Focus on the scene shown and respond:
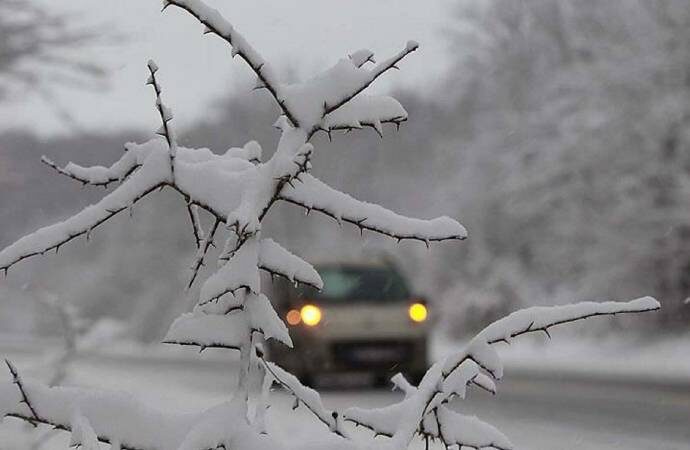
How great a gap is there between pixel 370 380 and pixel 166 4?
15.2 m

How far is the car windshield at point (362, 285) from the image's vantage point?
15.8 m

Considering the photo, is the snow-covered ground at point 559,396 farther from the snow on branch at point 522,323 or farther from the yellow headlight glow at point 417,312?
the yellow headlight glow at point 417,312

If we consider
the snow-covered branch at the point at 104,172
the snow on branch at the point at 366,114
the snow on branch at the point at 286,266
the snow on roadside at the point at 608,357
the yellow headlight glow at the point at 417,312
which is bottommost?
the snow on branch at the point at 286,266

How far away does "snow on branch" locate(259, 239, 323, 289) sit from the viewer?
171 centimetres

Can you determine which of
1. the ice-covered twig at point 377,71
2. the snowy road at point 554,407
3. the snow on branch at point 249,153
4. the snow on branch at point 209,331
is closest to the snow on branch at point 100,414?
the snow on branch at point 209,331

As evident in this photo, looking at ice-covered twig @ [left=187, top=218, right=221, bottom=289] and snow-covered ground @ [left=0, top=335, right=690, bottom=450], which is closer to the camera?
ice-covered twig @ [left=187, top=218, right=221, bottom=289]

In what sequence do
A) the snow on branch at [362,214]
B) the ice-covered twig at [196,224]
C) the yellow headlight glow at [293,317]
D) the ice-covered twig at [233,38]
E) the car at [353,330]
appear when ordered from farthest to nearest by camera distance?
1. the yellow headlight glow at [293,317]
2. the car at [353,330]
3. the ice-covered twig at [196,224]
4. the snow on branch at [362,214]
5. the ice-covered twig at [233,38]

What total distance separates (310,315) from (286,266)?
44.7 feet

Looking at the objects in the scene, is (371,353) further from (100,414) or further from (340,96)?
(340,96)

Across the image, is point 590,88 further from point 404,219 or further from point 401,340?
point 404,219

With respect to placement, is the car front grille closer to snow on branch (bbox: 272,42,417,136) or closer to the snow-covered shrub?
the snow-covered shrub

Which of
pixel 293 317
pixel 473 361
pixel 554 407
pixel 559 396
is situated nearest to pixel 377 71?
pixel 473 361

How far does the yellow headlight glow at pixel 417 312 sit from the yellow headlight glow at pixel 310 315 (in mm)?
1079

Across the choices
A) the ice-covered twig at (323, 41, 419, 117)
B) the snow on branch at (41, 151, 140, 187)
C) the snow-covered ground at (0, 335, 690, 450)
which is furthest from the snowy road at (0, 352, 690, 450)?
the ice-covered twig at (323, 41, 419, 117)
